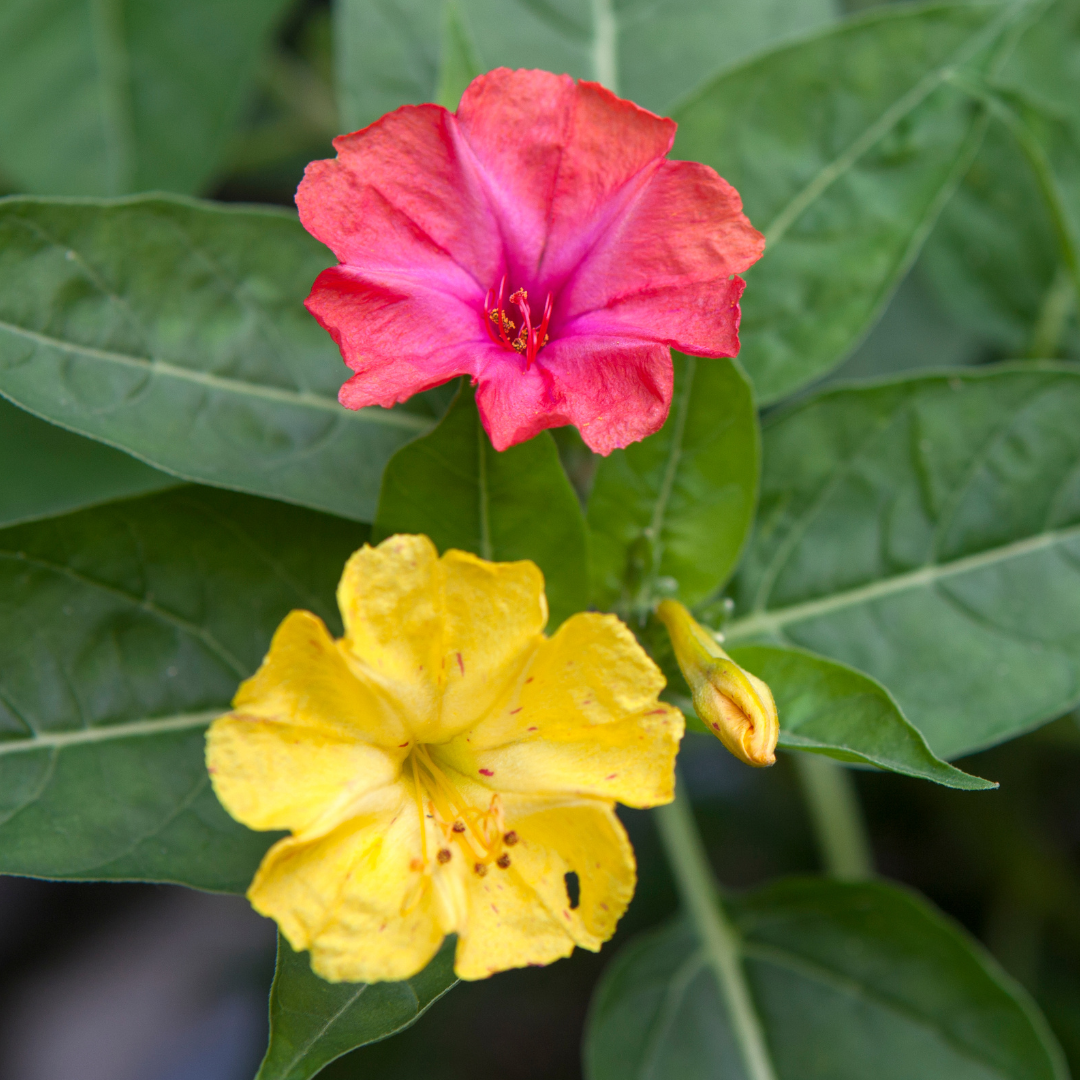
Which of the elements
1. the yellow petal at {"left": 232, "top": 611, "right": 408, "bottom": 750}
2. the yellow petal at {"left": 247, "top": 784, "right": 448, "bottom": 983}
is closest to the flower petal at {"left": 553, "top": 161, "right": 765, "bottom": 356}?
the yellow petal at {"left": 232, "top": 611, "right": 408, "bottom": 750}

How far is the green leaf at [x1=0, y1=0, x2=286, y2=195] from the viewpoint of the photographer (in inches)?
64.4

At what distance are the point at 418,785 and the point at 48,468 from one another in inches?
41.0

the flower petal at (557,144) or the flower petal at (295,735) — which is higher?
the flower petal at (557,144)

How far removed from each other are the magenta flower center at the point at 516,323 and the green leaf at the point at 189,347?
220mm

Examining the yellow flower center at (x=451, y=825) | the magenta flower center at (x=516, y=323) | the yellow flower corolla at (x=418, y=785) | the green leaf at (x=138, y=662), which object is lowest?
the green leaf at (x=138, y=662)

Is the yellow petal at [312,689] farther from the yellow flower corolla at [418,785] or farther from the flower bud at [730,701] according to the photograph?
the flower bud at [730,701]

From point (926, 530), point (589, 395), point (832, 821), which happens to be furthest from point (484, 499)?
point (832, 821)

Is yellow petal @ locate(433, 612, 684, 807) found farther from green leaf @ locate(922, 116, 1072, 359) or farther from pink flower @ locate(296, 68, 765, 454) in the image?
green leaf @ locate(922, 116, 1072, 359)

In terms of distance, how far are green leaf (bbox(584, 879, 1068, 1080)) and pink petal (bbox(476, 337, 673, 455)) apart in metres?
0.87

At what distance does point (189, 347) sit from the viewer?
114 cm

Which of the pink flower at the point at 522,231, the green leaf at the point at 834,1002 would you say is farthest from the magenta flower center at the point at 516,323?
the green leaf at the point at 834,1002

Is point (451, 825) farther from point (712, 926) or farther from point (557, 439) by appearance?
point (712, 926)

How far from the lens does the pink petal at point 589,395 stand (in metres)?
0.87

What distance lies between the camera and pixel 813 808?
1.77 metres
